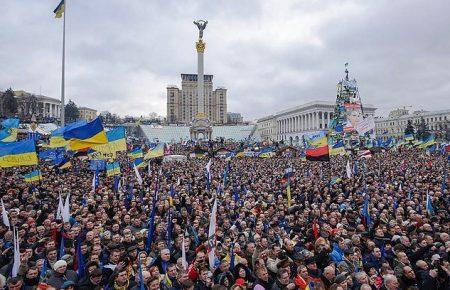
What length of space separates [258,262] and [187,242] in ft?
6.10

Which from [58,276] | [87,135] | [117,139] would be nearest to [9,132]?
[117,139]

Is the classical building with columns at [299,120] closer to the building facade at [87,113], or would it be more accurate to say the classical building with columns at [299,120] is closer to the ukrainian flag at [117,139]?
the building facade at [87,113]

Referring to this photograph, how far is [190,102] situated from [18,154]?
138223 millimetres

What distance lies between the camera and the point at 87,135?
35.5ft

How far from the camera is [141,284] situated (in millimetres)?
4449

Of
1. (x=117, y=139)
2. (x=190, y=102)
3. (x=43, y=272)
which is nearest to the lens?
(x=43, y=272)

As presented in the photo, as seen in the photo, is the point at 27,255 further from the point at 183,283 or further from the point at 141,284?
the point at 183,283

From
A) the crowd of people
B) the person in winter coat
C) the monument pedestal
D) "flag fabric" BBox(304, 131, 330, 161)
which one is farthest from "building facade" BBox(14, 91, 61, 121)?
the person in winter coat

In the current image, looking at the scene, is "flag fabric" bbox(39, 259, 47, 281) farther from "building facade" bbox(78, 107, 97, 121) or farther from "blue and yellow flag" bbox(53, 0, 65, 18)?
"building facade" bbox(78, 107, 97, 121)

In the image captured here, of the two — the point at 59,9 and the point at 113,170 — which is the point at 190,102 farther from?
the point at 113,170

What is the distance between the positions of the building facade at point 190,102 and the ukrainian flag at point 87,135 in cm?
13185

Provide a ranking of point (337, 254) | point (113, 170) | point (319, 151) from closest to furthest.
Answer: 1. point (337, 254)
2. point (113, 170)
3. point (319, 151)

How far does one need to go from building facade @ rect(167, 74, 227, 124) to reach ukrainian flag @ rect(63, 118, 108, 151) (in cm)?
13185

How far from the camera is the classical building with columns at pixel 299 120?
92688 millimetres
